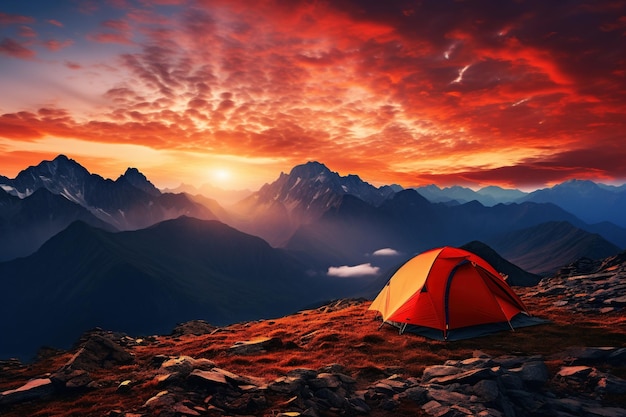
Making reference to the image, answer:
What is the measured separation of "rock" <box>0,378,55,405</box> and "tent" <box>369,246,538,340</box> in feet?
59.7

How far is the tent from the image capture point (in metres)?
20.7

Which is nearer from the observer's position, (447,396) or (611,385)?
(447,396)

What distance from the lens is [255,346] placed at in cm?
2059

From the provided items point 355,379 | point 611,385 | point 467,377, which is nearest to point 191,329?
point 355,379

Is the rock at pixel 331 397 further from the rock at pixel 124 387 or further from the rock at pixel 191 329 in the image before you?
the rock at pixel 191 329

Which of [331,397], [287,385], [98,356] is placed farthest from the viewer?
[98,356]

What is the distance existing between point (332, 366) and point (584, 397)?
9.48 m

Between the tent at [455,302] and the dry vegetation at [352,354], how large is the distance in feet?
2.81

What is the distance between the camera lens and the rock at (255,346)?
2006 cm

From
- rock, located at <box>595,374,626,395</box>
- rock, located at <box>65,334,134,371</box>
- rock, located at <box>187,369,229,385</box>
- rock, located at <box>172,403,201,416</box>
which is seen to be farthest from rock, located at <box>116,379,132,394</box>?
rock, located at <box>595,374,626,395</box>

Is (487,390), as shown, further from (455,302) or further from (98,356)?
(98,356)

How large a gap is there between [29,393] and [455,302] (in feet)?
69.8

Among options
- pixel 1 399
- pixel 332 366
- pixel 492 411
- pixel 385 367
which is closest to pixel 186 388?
pixel 332 366

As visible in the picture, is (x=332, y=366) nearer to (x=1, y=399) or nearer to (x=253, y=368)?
(x=253, y=368)
